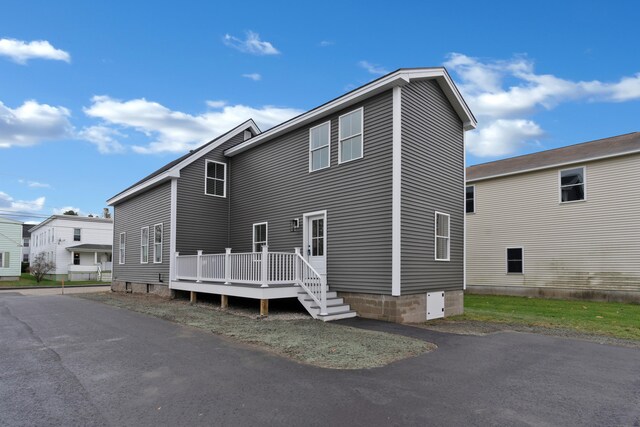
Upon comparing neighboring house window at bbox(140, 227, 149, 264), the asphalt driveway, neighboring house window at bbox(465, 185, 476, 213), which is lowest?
the asphalt driveway

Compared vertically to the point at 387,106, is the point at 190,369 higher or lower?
lower

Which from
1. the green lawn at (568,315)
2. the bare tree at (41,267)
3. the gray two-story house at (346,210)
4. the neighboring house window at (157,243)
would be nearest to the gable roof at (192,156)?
the gray two-story house at (346,210)

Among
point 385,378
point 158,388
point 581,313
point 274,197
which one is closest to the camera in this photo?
point 158,388

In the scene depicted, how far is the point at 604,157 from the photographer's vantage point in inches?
631

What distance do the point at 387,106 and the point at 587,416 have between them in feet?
26.3

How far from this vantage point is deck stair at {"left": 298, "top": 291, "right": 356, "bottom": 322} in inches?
401

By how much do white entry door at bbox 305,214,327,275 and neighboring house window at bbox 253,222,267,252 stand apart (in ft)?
7.91

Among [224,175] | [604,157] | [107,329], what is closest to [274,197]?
[224,175]

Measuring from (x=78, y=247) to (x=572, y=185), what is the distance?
38571 mm

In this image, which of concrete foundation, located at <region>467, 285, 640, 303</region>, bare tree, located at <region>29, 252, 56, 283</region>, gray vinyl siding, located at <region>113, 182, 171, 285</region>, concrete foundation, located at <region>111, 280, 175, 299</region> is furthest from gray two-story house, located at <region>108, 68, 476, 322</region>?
bare tree, located at <region>29, 252, 56, 283</region>

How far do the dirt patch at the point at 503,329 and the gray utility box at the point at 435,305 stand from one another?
33 centimetres

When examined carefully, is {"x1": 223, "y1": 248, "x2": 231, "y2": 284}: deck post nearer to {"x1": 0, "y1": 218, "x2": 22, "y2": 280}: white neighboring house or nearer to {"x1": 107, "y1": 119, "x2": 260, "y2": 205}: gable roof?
{"x1": 107, "y1": 119, "x2": 260, "y2": 205}: gable roof

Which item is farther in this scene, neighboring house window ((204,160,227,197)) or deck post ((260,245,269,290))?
neighboring house window ((204,160,227,197))

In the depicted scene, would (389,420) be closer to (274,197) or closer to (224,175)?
(274,197)
